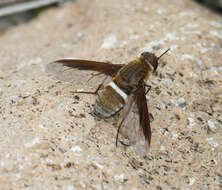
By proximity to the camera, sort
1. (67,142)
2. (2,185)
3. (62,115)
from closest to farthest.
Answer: (2,185) → (67,142) → (62,115)

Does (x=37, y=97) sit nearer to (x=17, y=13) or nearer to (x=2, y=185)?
(x=2, y=185)

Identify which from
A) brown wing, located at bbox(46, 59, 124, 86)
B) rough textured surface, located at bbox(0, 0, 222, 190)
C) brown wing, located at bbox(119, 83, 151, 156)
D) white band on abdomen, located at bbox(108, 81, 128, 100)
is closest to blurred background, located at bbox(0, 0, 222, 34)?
rough textured surface, located at bbox(0, 0, 222, 190)

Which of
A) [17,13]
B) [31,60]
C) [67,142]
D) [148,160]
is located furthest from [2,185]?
[17,13]

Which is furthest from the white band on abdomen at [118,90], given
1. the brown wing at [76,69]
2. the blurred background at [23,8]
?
the blurred background at [23,8]

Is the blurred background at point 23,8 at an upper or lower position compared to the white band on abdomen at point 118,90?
lower

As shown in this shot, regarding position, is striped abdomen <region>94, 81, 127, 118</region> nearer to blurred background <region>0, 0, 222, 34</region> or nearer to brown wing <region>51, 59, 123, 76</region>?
brown wing <region>51, 59, 123, 76</region>

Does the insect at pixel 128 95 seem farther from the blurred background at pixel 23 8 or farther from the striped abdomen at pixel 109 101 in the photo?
the blurred background at pixel 23 8
